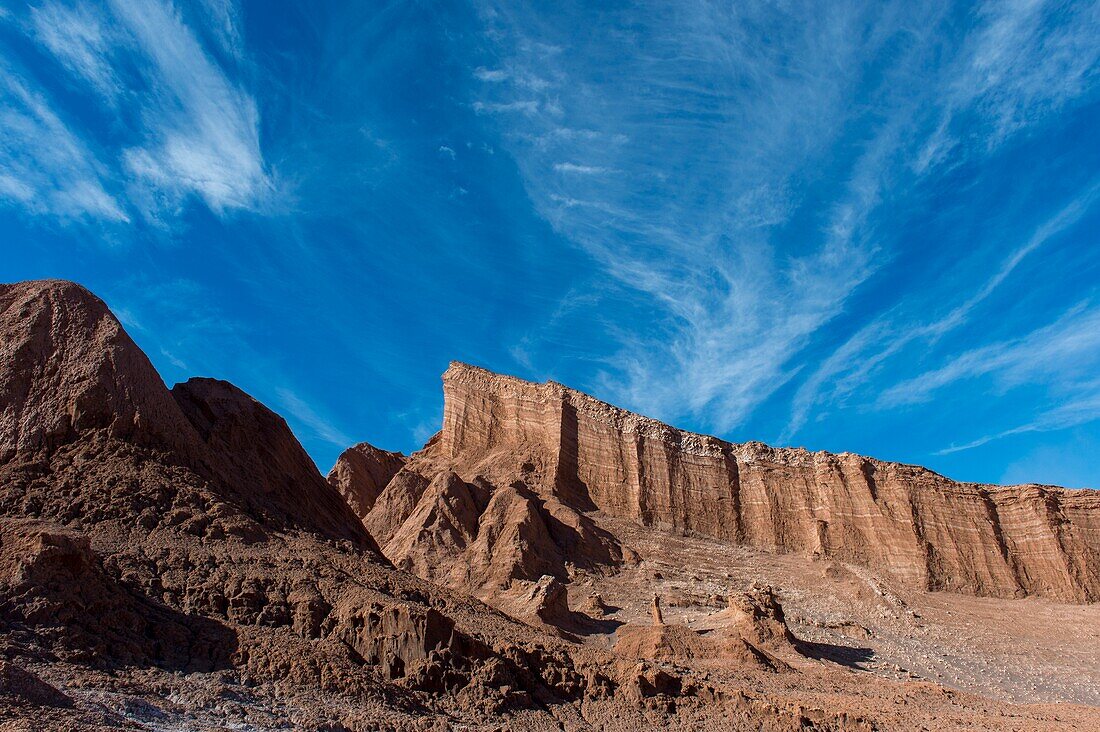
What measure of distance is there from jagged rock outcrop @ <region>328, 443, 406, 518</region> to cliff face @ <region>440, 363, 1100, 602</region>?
6538 millimetres

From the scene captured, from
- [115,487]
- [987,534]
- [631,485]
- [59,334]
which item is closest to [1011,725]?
[115,487]

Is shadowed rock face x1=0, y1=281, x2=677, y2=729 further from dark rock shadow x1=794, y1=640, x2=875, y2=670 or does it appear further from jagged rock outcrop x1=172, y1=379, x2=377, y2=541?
dark rock shadow x1=794, y1=640, x2=875, y2=670

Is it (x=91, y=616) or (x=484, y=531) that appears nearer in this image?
(x=91, y=616)

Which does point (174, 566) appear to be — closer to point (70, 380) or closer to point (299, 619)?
point (299, 619)

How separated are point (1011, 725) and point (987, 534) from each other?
49.6 metres

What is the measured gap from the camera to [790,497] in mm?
68875

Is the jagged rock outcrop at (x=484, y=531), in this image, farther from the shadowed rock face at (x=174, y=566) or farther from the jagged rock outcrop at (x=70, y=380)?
the jagged rock outcrop at (x=70, y=380)

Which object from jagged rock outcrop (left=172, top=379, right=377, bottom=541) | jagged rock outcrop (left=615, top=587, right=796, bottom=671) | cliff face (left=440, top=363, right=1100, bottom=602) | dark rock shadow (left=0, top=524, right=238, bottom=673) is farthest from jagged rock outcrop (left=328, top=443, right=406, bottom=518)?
dark rock shadow (left=0, top=524, right=238, bottom=673)

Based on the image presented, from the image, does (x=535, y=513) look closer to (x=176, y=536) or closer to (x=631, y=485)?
(x=631, y=485)

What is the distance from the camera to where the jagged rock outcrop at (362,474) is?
6488 centimetres

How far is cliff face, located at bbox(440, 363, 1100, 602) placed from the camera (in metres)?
63.8

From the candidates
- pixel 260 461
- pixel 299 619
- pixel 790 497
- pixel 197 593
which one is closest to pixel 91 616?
pixel 197 593

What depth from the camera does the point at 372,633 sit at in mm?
16047

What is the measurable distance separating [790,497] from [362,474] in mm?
36992
